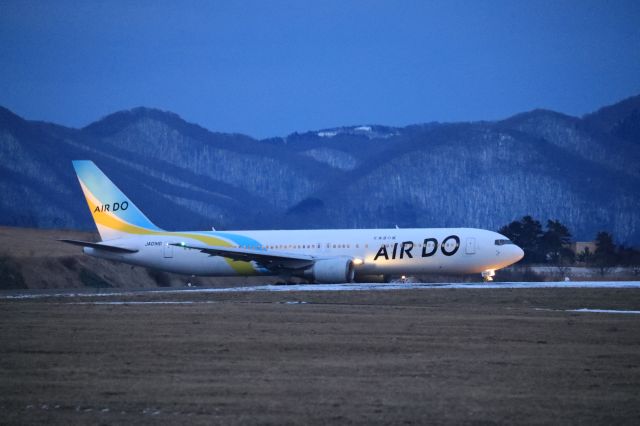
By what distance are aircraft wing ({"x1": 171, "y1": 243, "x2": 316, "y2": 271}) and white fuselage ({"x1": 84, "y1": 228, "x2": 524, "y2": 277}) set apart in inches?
26.8

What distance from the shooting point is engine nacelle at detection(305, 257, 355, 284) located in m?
47.5

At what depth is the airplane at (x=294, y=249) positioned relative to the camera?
48.1 metres

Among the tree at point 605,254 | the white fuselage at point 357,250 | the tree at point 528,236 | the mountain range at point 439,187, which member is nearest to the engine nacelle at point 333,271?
the white fuselage at point 357,250

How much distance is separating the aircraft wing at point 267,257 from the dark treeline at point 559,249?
92.8 ft

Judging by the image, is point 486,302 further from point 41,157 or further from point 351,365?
point 41,157

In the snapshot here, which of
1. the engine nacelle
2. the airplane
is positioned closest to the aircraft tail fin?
the airplane

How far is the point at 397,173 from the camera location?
188250 mm

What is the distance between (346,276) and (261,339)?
27.7 metres

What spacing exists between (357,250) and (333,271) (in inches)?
89.1

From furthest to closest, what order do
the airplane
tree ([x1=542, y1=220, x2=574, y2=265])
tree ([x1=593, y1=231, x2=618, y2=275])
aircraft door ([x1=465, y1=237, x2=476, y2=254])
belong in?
tree ([x1=542, y1=220, x2=574, y2=265]) → tree ([x1=593, y1=231, x2=618, y2=275]) → the airplane → aircraft door ([x1=465, y1=237, x2=476, y2=254])

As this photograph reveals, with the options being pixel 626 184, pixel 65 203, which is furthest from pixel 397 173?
pixel 65 203

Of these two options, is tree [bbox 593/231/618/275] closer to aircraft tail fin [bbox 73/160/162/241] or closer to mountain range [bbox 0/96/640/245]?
aircraft tail fin [bbox 73/160/162/241]

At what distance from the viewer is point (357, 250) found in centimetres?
4931

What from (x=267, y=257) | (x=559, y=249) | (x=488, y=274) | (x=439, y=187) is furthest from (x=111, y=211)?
(x=439, y=187)
